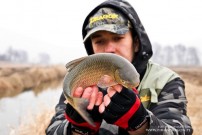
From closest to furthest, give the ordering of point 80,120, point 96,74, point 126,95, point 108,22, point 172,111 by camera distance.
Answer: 1. point 126,95
2. point 96,74
3. point 80,120
4. point 172,111
5. point 108,22

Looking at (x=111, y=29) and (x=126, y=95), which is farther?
(x=111, y=29)

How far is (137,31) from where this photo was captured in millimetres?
3145

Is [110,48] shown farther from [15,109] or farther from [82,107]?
[15,109]

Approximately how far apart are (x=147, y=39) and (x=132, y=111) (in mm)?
1304

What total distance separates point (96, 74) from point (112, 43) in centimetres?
72

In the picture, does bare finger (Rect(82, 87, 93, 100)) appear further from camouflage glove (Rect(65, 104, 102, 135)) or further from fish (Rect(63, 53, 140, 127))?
camouflage glove (Rect(65, 104, 102, 135))

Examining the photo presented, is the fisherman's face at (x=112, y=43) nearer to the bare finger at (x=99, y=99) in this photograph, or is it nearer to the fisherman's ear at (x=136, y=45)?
the fisherman's ear at (x=136, y=45)

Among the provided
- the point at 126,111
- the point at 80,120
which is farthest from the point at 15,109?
the point at 126,111

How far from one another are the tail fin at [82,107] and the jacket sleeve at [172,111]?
444mm

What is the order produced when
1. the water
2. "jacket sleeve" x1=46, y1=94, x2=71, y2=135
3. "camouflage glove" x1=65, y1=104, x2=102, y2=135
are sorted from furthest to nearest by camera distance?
1. the water
2. "jacket sleeve" x1=46, y1=94, x2=71, y2=135
3. "camouflage glove" x1=65, y1=104, x2=102, y2=135

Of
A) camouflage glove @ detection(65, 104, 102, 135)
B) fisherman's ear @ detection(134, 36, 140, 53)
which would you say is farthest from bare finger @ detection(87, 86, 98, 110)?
fisherman's ear @ detection(134, 36, 140, 53)

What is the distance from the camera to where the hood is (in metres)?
3.11

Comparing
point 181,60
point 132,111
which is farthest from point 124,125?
point 181,60

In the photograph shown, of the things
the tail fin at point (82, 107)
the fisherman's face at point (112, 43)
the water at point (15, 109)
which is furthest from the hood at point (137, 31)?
the water at point (15, 109)
